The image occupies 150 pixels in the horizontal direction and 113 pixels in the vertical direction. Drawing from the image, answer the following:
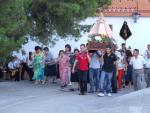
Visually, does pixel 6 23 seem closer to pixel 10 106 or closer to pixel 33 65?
pixel 10 106

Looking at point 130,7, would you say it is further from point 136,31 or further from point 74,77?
point 74,77

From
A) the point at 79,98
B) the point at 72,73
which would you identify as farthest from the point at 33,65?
the point at 79,98

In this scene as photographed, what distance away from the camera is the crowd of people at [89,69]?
728 inches

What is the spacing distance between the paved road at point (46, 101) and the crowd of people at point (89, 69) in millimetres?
575

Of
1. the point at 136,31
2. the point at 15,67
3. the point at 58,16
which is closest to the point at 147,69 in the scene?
the point at 58,16

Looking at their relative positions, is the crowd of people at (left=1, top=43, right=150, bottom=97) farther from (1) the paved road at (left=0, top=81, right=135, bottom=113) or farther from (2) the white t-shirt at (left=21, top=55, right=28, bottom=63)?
(1) the paved road at (left=0, top=81, right=135, bottom=113)

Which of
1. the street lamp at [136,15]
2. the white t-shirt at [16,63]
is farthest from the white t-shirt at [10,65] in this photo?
the street lamp at [136,15]

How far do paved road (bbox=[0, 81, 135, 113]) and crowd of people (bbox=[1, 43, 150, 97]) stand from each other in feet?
1.89

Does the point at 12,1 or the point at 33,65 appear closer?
the point at 12,1

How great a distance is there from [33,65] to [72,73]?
13.3 feet

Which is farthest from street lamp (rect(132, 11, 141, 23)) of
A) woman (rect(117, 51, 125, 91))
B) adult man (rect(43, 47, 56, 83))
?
woman (rect(117, 51, 125, 91))

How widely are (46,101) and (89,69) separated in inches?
109

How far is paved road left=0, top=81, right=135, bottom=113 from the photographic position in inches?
593

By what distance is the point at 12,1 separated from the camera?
16516 millimetres
